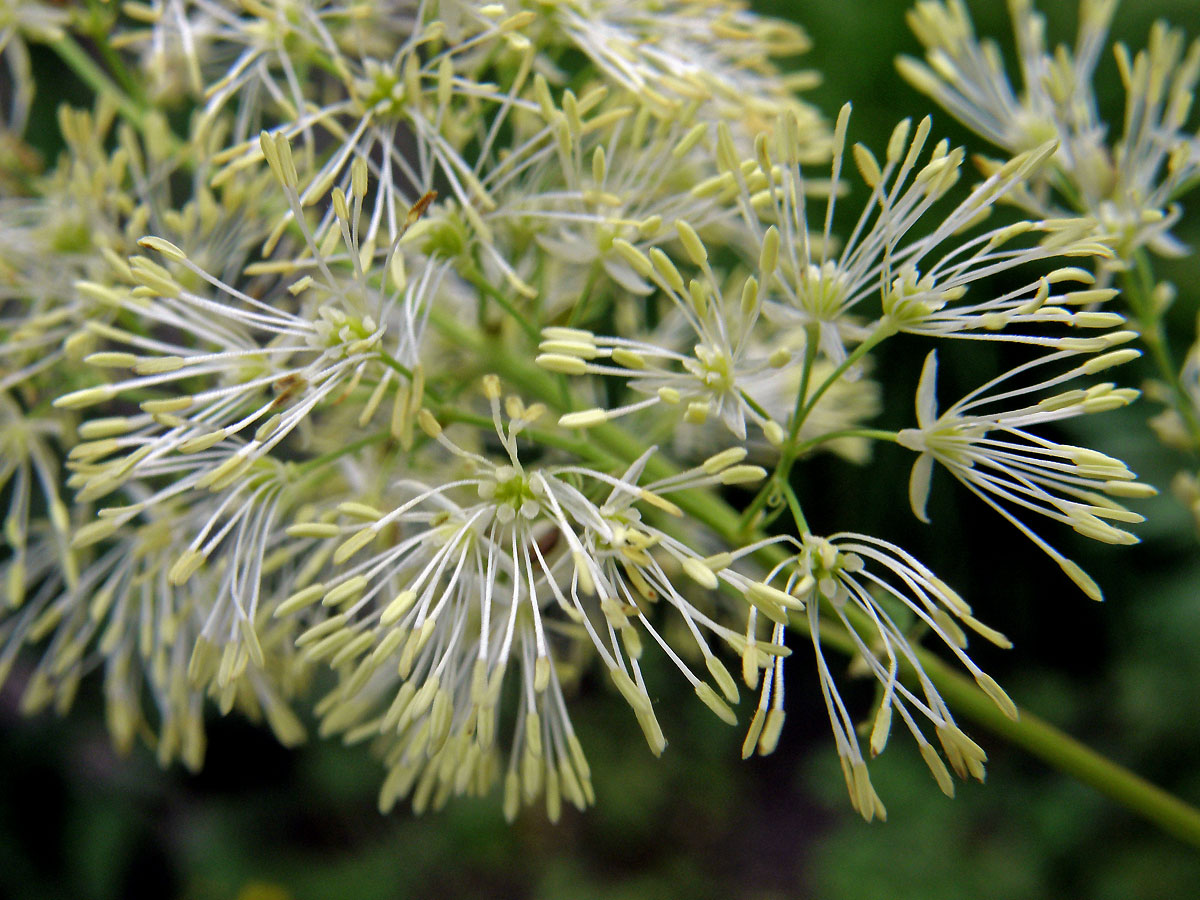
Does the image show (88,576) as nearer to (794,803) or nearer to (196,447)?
(196,447)

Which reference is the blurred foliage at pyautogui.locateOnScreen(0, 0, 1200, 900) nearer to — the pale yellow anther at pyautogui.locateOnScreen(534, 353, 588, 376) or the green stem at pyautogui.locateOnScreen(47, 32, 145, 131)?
the green stem at pyautogui.locateOnScreen(47, 32, 145, 131)

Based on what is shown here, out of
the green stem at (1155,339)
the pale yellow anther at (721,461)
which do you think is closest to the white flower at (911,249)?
the pale yellow anther at (721,461)

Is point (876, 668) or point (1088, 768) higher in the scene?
point (876, 668)

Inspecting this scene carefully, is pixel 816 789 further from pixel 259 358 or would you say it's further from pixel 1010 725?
pixel 259 358

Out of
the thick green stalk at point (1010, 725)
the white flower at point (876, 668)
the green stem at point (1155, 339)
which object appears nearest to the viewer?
the white flower at point (876, 668)

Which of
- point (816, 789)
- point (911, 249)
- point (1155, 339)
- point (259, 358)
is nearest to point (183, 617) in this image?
point (259, 358)

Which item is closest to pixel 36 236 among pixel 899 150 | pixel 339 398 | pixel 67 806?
pixel 339 398

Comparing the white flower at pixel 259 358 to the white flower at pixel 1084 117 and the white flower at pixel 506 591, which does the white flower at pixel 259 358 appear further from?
the white flower at pixel 1084 117
